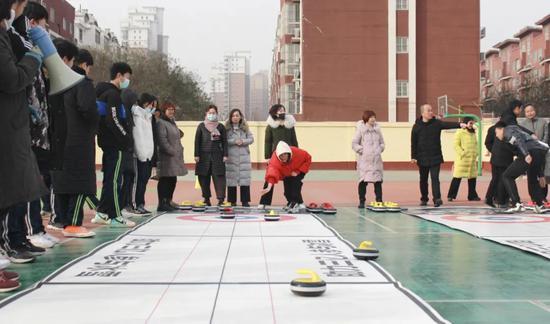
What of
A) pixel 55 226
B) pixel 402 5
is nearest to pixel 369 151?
pixel 55 226

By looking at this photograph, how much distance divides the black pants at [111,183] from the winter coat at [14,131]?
9.80 ft

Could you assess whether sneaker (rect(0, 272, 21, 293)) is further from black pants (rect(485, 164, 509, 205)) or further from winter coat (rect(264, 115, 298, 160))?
black pants (rect(485, 164, 509, 205))

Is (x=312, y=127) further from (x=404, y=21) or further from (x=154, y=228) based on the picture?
(x=154, y=228)

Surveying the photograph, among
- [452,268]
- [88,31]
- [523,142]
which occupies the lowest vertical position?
[452,268]

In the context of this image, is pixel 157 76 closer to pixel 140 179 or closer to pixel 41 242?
pixel 140 179

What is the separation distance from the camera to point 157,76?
4506 centimetres

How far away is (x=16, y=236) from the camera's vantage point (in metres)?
5.11

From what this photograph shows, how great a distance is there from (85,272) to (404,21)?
37.7 meters

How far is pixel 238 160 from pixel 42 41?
18.4ft

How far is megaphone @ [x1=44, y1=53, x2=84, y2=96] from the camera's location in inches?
197

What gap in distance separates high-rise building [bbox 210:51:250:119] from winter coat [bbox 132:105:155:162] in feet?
476

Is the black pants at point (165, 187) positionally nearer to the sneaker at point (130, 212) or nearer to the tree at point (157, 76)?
→ the sneaker at point (130, 212)

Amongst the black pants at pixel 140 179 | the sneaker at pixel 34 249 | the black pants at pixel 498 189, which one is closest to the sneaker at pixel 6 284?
the sneaker at pixel 34 249

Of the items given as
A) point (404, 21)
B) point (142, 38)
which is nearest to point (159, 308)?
point (404, 21)
